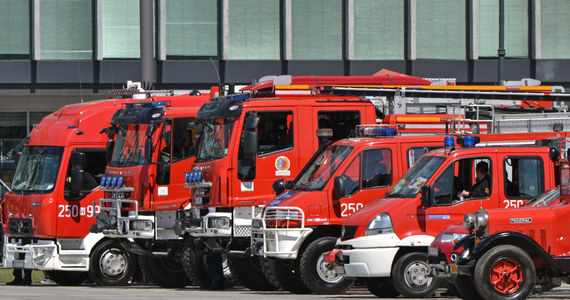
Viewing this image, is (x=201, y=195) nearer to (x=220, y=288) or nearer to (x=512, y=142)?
(x=220, y=288)

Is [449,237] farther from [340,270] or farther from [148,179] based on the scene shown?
[148,179]

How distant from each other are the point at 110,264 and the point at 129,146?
223cm

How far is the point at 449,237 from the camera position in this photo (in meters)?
15.2

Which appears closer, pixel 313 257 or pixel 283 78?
pixel 313 257

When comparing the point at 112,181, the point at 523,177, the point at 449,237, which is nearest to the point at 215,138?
the point at 112,181

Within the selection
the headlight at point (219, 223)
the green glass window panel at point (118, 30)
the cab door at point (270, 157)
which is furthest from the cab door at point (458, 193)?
the green glass window panel at point (118, 30)

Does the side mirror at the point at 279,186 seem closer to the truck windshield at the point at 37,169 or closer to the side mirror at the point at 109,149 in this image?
the side mirror at the point at 109,149

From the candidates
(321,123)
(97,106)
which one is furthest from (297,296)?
(97,106)

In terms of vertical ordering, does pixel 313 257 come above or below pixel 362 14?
below

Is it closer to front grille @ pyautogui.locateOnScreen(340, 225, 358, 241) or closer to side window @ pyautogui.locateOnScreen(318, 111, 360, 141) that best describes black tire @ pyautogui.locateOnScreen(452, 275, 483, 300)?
front grille @ pyautogui.locateOnScreen(340, 225, 358, 241)

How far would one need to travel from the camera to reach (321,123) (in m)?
19.8

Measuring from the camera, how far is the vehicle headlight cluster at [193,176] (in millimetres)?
19734

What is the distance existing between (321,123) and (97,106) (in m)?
5.20

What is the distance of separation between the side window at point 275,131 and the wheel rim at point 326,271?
228 cm
